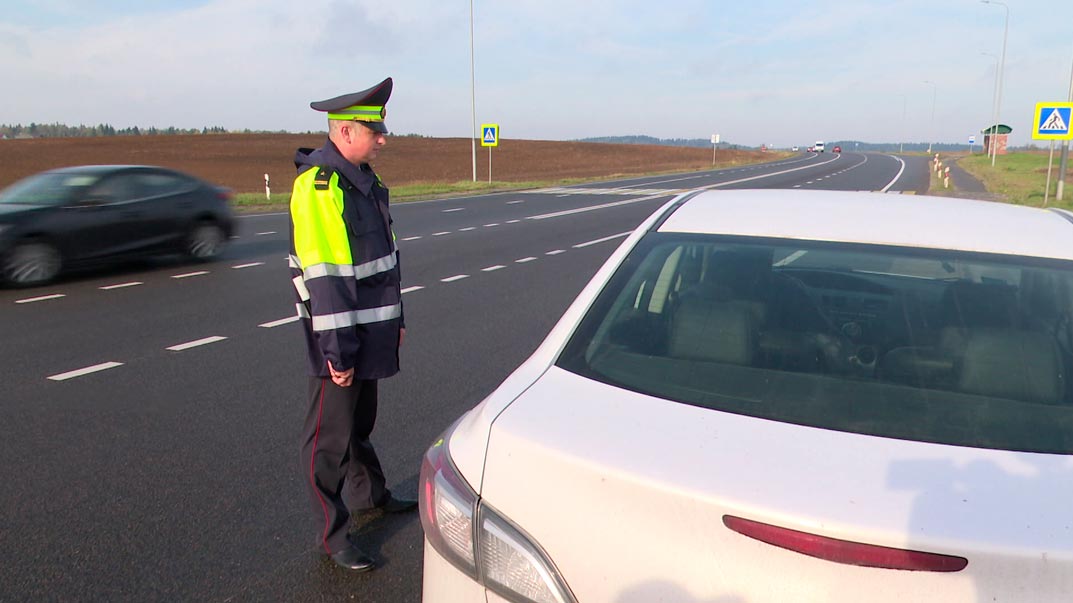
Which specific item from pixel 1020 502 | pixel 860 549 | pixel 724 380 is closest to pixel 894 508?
pixel 860 549

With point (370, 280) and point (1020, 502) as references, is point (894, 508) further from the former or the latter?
point (370, 280)

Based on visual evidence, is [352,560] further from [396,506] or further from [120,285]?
[120,285]

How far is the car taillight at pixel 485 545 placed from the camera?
1641mm

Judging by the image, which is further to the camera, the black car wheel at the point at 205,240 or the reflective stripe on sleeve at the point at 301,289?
the black car wheel at the point at 205,240

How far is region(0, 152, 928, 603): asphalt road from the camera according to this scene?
3.25 meters

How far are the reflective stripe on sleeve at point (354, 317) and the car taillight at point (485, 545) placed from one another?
4.11ft

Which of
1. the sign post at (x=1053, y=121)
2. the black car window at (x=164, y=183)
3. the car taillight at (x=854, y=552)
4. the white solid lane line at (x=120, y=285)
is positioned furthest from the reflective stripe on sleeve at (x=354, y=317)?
the sign post at (x=1053, y=121)

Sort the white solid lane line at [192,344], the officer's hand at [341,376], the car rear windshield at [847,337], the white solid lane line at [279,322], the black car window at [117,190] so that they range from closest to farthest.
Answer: the car rear windshield at [847,337]
the officer's hand at [341,376]
the white solid lane line at [192,344]
the white solid lane line at [279,322]
the black car window at [117,190]

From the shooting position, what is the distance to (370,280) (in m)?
3.23

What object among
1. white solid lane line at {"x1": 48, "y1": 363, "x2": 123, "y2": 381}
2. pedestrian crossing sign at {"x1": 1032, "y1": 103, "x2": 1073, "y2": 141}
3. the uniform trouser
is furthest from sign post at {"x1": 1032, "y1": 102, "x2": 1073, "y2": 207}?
the uniform trouser

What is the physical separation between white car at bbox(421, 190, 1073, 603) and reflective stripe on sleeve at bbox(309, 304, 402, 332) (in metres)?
1.00

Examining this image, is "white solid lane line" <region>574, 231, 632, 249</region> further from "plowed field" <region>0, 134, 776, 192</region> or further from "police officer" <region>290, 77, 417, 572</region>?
"plowed field" <region>0, 134, 776, 192</region>

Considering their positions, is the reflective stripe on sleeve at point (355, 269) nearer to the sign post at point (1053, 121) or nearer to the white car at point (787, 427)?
the white car at point (787, 427)

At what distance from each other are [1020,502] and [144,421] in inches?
189
